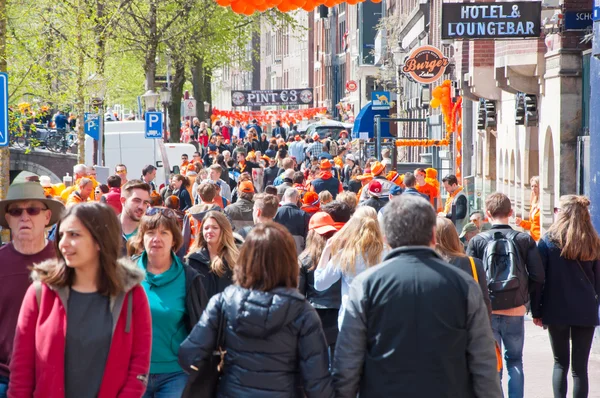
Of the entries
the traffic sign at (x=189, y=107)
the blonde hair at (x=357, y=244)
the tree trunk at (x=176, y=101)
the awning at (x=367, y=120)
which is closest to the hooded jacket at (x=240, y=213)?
the blonde hair at (x=357, y=244)

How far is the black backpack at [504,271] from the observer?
786cm

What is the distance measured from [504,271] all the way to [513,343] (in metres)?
0.52

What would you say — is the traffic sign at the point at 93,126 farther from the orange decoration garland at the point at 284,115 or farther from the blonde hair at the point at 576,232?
the orange decoration garland at the point at 284,115

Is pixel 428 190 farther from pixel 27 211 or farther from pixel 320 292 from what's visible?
pixel 27 211

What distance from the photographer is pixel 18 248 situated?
17.4ft

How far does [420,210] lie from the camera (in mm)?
4711

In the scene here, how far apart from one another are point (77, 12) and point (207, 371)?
65.1 feet

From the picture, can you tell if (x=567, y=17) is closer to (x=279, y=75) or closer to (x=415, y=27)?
(x=415, y=27)

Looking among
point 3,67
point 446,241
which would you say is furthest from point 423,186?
point 446,241

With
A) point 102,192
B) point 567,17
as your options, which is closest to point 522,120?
point 567,17

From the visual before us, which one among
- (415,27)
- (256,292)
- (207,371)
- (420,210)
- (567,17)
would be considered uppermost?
(415,27)

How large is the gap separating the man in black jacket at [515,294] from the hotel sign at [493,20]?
6.54m

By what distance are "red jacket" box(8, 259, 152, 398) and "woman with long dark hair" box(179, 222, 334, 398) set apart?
292 mm

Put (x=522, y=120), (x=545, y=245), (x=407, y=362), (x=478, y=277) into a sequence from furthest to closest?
(x=522, y=120) < (x=545, y=245) < (x=478, y=277) < (x=407, y=362)
